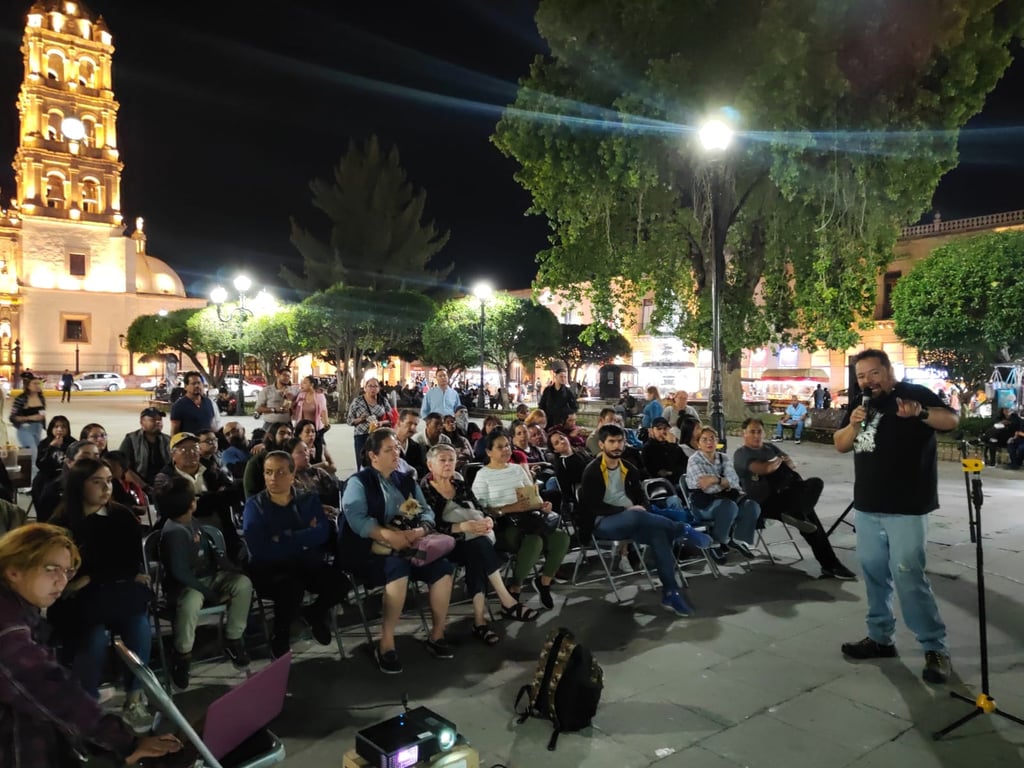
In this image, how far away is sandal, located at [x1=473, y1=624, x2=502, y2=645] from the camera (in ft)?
15.9

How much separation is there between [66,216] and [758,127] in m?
56.8

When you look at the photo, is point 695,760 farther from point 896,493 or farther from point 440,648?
point 896,493

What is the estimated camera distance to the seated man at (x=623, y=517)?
5.56m

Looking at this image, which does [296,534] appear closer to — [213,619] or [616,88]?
[213,619]

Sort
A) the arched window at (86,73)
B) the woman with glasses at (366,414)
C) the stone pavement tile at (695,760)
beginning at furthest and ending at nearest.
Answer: the arched window at (86,73) < the woman with glasses at (366,414) < the stone pavement tile at (695,760)

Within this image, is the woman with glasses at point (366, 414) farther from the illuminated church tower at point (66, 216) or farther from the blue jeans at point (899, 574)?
the illuminated church tower at point (66, 216)

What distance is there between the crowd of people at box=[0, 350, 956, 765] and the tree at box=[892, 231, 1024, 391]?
23.8 metres

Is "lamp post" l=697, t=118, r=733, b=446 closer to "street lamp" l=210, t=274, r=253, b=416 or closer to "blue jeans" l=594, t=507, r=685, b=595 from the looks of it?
"blue jeans" l=594, t=507, r=685, b=595

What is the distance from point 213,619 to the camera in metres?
5.36

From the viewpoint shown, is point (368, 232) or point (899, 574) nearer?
point (899, 574)

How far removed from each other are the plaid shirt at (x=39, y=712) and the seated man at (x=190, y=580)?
6.34 feet

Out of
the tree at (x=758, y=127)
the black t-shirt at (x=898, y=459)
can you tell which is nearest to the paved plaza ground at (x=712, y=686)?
the black t-shirt at (x=898, y=459)

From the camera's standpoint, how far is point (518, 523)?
5.59 metres

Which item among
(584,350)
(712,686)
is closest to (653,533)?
(712,686)
